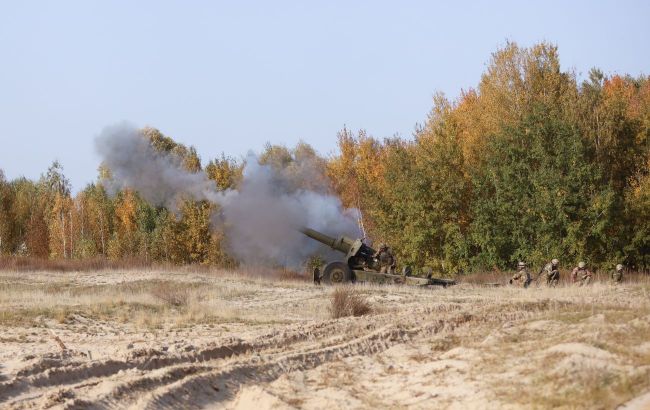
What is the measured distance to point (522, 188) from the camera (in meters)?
42.4

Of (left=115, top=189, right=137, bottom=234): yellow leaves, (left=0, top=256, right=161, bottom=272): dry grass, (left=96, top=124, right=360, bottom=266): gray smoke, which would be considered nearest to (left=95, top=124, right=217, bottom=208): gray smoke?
(left=96, top=124, right=360, bottom=266): gray smoke

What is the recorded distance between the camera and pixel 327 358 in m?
15.7

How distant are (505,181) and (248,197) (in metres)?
12.4

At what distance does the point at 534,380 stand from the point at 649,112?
36902mm

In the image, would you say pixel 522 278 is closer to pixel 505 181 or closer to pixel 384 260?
pixel 384 260

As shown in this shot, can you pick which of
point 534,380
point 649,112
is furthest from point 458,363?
point 649,112

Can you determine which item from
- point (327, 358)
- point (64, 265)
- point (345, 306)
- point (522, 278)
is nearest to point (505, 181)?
point (522, 278)

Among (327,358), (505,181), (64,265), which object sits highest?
(505,181)

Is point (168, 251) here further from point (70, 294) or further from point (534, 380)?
point (534, 380)

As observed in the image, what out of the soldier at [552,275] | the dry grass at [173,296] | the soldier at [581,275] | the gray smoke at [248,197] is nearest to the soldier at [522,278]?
the soldier at [552,275]

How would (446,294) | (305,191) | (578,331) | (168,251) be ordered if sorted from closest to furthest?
(578,331) < (446,294) < (305,191) < (168,251)

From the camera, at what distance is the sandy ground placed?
1210 cm

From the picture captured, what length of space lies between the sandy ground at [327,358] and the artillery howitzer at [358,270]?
8.66m

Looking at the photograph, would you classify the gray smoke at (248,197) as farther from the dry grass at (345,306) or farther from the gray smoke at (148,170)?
the dry grass at (345,306)
